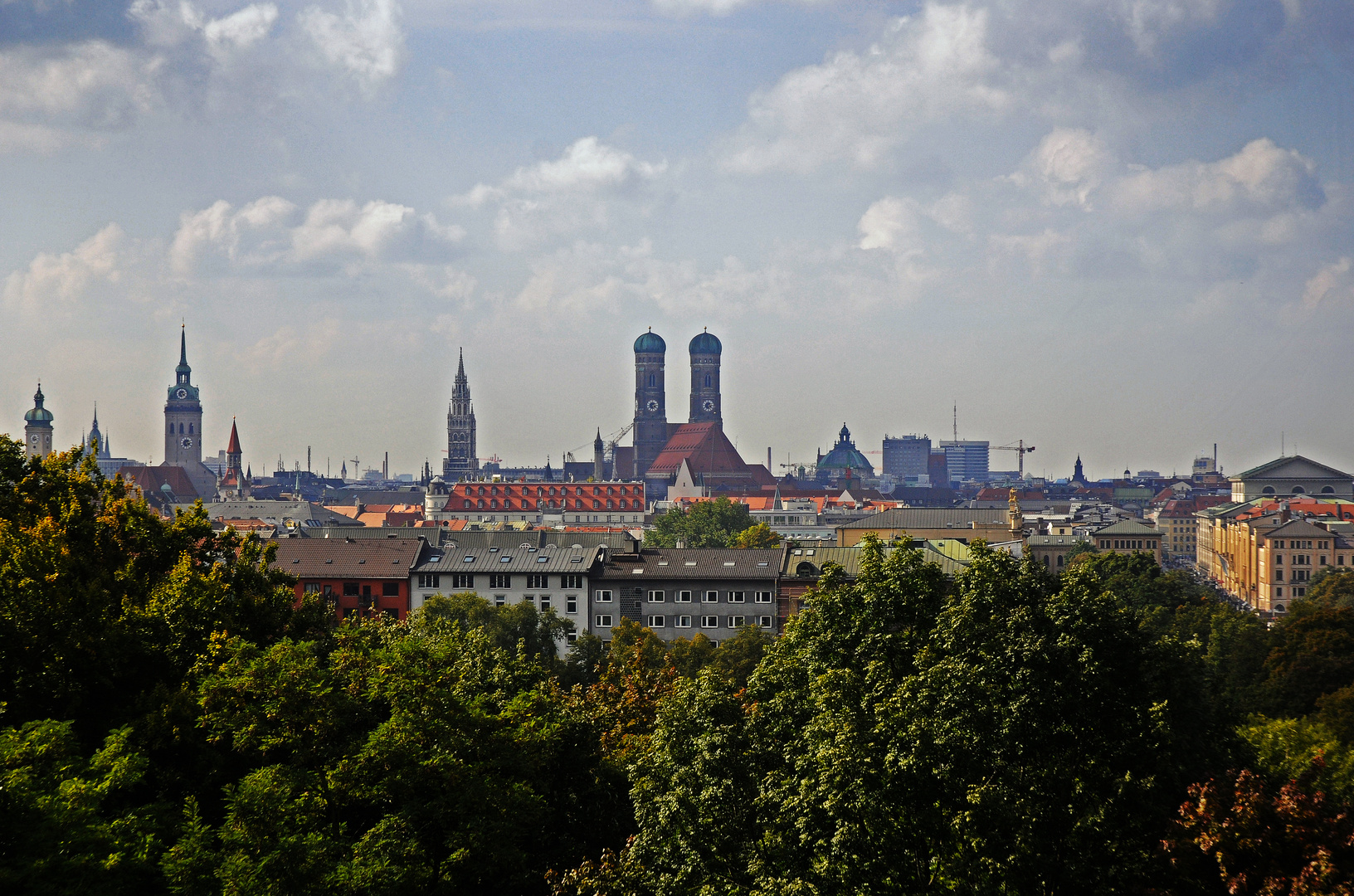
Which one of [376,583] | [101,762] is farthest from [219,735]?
[376,583]

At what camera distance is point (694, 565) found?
81.8 m

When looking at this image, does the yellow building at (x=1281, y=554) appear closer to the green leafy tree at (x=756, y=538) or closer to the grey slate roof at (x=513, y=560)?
the green leafy tree at (x=756, y=538)

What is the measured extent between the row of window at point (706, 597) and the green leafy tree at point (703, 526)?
177ft

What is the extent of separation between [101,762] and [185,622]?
6.59 m

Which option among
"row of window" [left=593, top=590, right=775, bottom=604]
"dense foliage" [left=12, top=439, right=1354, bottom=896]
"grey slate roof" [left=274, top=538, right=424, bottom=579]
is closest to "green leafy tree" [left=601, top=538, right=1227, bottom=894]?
"dense foliage" [left=12, top=439, right=1354, bottom=896]

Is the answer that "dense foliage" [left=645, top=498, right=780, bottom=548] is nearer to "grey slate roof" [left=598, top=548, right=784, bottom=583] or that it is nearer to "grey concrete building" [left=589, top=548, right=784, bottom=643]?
"grey slate roof" [left=598, top=548, right=784, bottom=583]

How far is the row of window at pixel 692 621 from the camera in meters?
79.1

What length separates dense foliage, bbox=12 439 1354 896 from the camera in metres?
23.4

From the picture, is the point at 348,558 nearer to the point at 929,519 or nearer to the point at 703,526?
the point at 703,526

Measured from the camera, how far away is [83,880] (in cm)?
2247

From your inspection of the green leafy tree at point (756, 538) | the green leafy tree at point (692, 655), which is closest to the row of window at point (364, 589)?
the green leafy tree at point (692, 655)

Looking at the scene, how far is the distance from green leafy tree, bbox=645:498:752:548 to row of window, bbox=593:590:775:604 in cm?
5387

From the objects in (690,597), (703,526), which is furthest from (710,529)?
(690,597)

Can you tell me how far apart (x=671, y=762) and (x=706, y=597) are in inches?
2052
